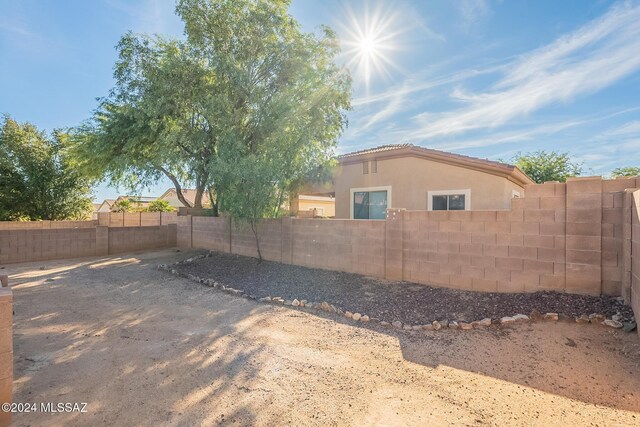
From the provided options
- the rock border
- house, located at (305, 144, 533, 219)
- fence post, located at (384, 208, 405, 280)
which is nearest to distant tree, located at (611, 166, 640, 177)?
house, located at (305, 144, 533, 219)

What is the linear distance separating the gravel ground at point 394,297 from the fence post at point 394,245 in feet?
1.02

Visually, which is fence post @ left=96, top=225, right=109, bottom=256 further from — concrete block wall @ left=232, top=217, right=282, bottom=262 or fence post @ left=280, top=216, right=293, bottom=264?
fence post @ left=280, top=216, right=293, bottom=264

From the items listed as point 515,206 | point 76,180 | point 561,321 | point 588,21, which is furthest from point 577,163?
point 76,180

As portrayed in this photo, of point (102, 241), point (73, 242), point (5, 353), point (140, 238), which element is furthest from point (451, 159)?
point (73, 242)

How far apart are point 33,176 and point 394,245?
23.3m

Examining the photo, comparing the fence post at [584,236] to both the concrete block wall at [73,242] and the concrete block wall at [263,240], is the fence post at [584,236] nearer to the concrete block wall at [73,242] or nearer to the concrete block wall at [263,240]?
the concrete block wall at [263,240]

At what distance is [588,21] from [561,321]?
821 centimetres

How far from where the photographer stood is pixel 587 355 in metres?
3.76

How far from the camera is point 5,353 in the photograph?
266cm

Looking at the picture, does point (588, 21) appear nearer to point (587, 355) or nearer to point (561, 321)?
point (561, 321)

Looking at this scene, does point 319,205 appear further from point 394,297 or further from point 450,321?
point 450,321

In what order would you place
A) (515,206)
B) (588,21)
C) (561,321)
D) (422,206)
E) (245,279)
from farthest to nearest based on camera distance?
(422,206), (245,279), (588,21), (515,206), (561,321)

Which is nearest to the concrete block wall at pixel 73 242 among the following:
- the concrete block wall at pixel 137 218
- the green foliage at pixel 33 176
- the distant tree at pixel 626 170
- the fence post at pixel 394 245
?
the concrete block wall at pixel 137 218

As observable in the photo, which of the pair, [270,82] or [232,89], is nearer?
[232,89]
